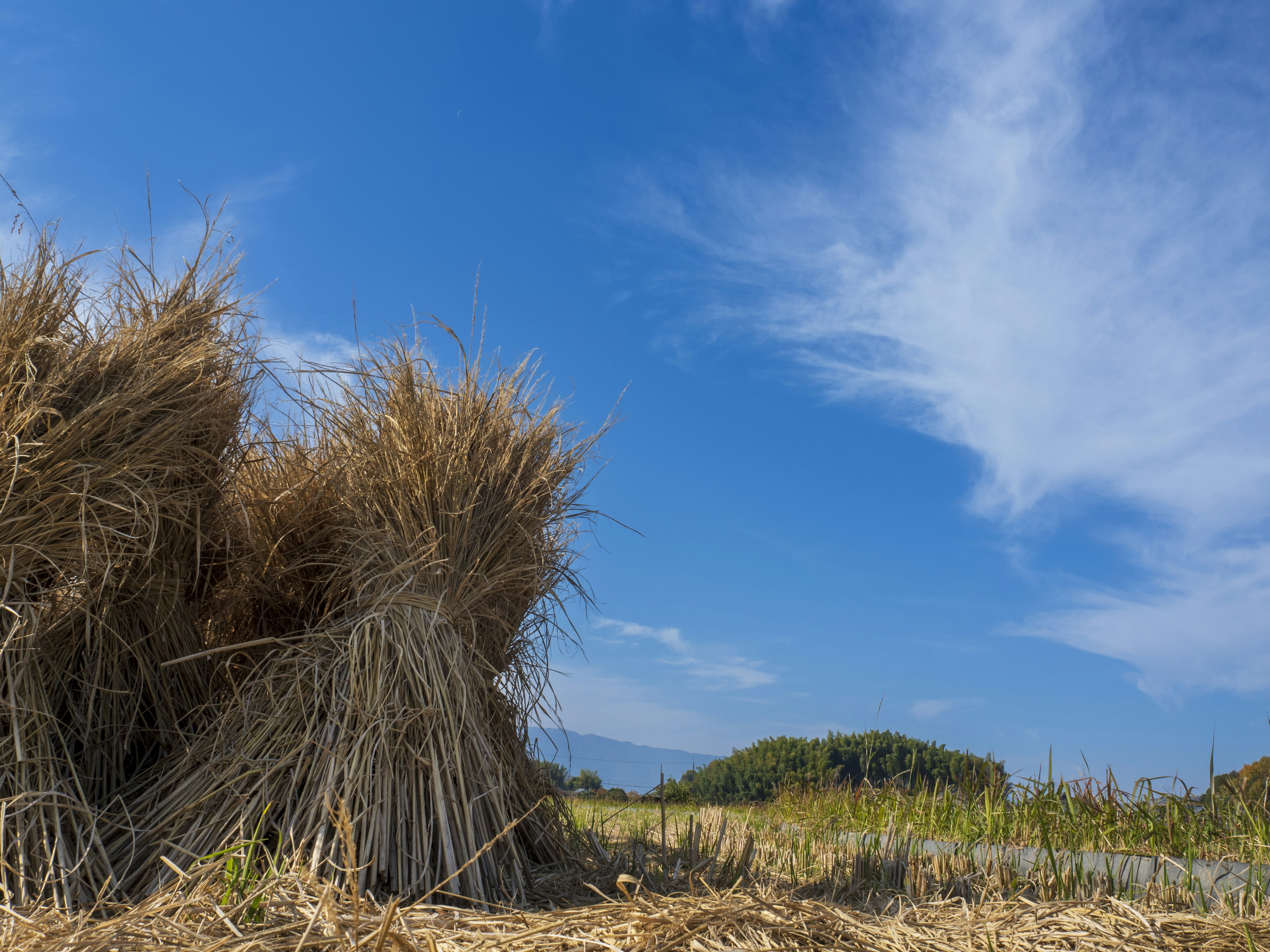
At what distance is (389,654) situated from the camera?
9.64 ft

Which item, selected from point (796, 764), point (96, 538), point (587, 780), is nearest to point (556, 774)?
point (96, 538)

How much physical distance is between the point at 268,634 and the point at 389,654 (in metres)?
1.33

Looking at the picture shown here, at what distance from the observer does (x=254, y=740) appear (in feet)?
9.57

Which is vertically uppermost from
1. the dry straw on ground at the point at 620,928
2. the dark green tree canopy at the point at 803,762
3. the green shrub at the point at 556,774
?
the dark green tree canopy at the point at 803,762

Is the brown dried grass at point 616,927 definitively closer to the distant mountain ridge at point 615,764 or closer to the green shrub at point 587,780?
the distant mountain ridge at point 615,764

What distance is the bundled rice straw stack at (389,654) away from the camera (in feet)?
8.93

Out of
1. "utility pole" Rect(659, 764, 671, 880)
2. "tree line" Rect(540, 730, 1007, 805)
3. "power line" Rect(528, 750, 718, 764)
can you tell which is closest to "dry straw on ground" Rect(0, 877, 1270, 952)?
"utility pole" Rect(659, 764, 671, 880)

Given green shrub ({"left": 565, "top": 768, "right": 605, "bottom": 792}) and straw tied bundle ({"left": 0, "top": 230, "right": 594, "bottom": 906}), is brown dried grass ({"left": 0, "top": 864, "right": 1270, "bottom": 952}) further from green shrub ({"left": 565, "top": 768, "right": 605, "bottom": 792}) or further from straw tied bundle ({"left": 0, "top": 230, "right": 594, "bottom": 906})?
green shrub ({"left": 565, "top": 768, "right": 605, "bottom": 792})

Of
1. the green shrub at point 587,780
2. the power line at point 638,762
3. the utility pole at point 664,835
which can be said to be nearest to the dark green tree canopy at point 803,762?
the green shrub at point 587,780

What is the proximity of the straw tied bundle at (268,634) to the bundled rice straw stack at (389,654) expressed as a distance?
0.01m

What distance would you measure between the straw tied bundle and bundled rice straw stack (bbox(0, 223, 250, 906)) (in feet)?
0.04

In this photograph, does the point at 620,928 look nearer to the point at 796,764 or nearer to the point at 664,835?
the point at 664,835

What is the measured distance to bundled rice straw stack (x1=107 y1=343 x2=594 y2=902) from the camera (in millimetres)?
2721

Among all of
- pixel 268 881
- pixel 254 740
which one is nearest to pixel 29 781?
pixel 254 740
